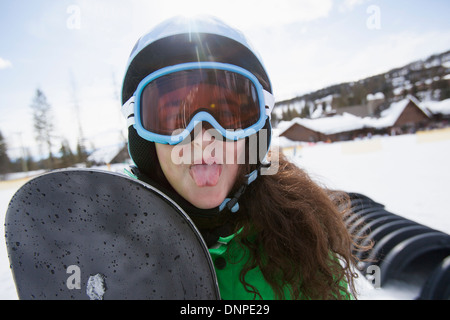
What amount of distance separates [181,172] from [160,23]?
3.97 ft

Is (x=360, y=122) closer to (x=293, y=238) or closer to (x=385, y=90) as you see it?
(x=385, y=90)

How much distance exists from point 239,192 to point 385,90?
97.3 meters

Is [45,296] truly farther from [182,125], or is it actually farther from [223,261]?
[182,125]

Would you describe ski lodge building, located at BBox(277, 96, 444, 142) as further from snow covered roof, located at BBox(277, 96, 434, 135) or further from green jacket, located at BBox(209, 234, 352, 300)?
green jacket, located at BBox(209, 234, 352, 300)

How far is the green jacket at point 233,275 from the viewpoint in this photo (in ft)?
4.02

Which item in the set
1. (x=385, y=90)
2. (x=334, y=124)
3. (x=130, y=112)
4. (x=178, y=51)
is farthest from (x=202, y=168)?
(x=385, y=90)

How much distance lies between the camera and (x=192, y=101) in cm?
142

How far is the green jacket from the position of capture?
1.23 metres

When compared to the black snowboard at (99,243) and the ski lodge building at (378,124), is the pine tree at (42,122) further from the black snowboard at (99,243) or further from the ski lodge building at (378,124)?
the ski lodge building at (378,124)

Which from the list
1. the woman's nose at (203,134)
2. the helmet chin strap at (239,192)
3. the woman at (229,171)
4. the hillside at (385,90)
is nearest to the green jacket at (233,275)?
the woman at (229,171)

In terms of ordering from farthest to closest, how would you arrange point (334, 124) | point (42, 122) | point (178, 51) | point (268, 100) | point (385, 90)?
1. point (385, 90)
2. point (334, 124)
3. point (42, 122)
4. point (268, 100)
5. point (178, 51)

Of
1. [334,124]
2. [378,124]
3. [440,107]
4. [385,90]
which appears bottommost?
[378,124]

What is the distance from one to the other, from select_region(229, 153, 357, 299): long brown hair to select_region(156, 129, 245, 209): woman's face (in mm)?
240
